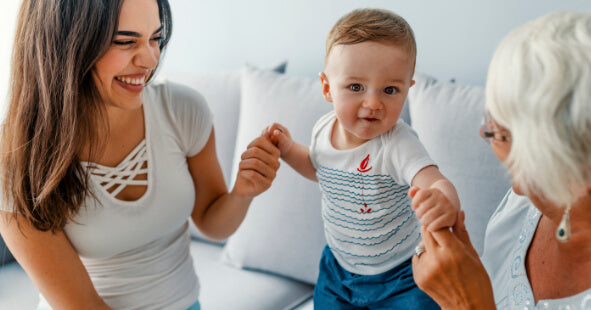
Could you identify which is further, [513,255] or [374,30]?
[513,255]

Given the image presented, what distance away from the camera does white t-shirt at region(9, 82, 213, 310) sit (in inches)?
50.4

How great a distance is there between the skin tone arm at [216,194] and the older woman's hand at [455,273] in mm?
466

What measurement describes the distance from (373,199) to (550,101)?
0.45 m

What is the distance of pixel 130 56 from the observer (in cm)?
118

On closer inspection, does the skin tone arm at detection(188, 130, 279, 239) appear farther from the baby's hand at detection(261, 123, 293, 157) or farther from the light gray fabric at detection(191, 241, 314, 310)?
the light gray fabric at detection(191, 241, 314, 310)

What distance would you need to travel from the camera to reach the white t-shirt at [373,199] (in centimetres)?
108

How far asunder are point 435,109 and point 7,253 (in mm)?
1704

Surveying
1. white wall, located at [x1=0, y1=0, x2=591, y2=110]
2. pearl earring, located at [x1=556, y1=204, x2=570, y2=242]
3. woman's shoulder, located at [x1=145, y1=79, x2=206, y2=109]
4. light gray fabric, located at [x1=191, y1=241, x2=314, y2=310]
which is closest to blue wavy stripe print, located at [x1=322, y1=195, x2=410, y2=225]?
pearl earring, located at [x1=556, y1=204, x2=570, y2=242]

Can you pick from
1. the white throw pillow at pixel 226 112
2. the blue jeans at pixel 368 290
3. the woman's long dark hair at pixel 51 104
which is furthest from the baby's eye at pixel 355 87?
the white throw pillow at pixel 226 112

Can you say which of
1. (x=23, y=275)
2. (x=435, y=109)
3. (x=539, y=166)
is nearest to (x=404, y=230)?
(x=539, y=166)

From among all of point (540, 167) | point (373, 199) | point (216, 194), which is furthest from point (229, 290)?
point (540, 167)

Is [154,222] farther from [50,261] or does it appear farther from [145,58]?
[145,58]

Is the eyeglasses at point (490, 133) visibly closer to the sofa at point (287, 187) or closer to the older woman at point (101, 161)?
the older woman at point (101, 161)

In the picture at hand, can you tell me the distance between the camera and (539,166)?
0.74m
